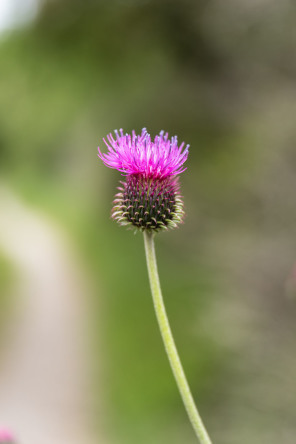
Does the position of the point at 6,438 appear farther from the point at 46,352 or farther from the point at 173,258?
the point at 173,258

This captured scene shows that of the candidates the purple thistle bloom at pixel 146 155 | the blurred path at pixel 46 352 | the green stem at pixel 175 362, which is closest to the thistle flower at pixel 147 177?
the purple thistle bloom at pixel 146 155

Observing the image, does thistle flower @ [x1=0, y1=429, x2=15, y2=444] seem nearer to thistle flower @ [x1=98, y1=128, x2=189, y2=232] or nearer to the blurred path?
thistle flower @ [x1=98, y1=128, x2=189, y2=232]

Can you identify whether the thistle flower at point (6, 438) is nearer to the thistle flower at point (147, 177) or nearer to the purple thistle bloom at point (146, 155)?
the thistle flower at point (147, 177)

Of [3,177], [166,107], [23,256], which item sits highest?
[3,177]

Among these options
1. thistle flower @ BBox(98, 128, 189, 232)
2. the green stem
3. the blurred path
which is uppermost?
the blurred path

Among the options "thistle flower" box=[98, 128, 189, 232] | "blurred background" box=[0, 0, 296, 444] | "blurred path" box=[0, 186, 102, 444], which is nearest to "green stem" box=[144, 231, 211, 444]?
"thistle flower" box=[98, 128, 189, 232]

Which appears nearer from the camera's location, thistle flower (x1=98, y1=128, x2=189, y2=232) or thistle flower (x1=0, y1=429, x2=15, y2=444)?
thistle flower (x1=98, y1=128, x2=189, y2=232)

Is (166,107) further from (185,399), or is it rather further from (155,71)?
(185,399)

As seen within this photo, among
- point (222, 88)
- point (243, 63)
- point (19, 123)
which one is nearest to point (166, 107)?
point (222, 88)
